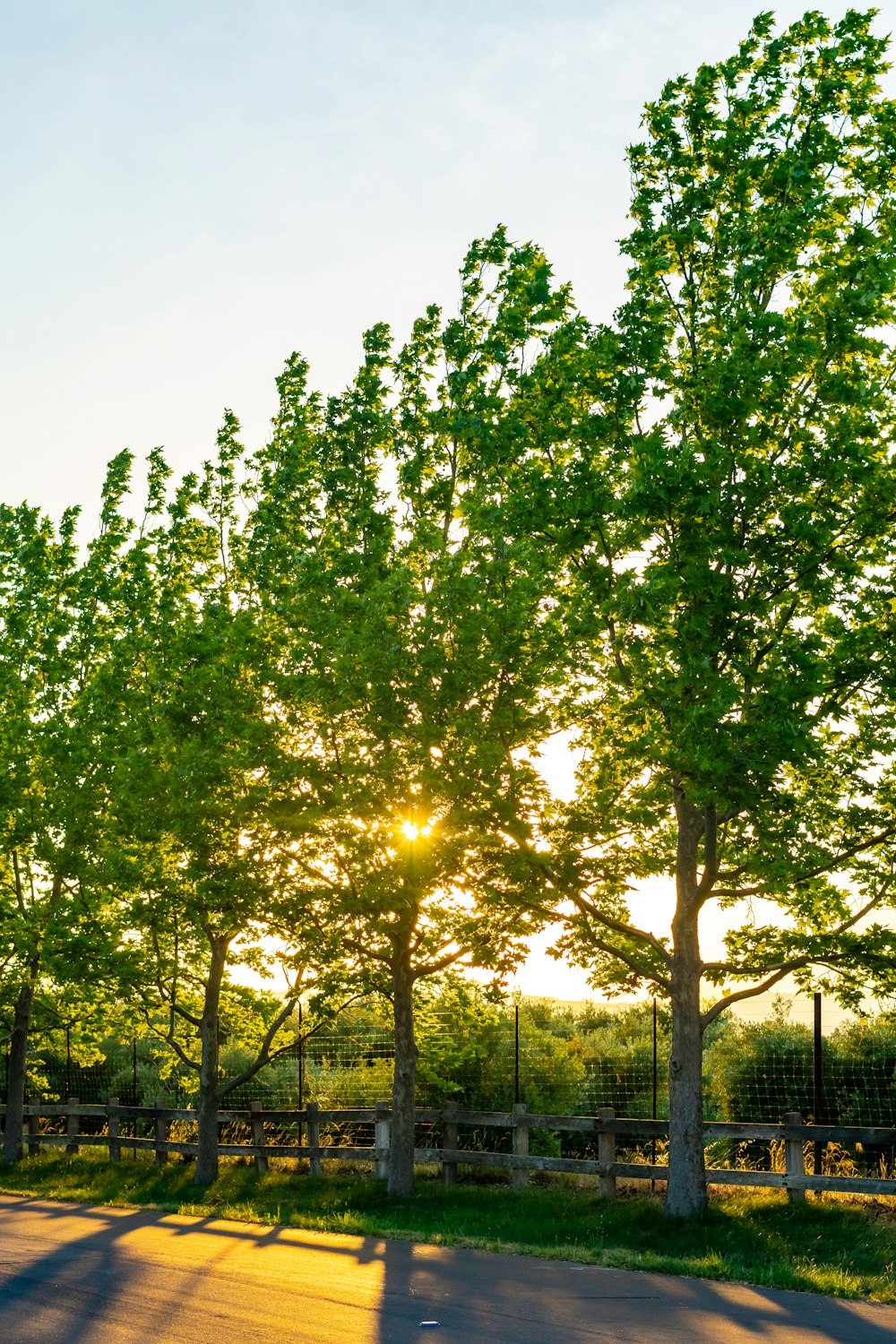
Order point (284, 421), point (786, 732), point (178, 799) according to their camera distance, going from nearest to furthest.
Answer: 1. point (786, 732)
2. point (178, 799)
3. point (284, 421)

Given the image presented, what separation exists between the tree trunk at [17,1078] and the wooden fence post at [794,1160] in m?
18.6

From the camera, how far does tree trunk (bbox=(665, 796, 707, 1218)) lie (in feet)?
52.3

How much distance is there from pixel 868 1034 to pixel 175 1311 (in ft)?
45.7

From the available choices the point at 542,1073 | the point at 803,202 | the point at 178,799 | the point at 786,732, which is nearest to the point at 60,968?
the point at 178,799

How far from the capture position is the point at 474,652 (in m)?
16.7

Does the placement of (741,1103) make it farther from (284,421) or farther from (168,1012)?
(284,421)

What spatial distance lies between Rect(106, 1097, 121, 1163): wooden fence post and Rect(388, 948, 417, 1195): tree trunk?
10164mm

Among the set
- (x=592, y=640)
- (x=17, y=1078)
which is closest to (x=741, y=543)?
(x=592, y=640)

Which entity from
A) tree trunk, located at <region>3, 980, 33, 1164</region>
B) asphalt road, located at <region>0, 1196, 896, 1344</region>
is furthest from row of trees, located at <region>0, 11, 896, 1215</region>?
tree trunk, located at <region>3, 980, 33, 1164</region>

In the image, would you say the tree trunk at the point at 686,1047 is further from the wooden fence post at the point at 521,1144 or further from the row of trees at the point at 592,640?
the wooden fence post at the point at 521,1144

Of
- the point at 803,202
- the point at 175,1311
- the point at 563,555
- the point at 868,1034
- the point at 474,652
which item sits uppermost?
the point at 803,202

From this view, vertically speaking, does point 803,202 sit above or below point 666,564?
above

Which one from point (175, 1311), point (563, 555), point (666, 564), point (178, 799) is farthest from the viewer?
point (178, 799)

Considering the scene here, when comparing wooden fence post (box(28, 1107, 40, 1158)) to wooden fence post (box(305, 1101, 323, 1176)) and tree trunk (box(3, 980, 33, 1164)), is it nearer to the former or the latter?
tree trunk (box(3, 980, 33, 1164))
